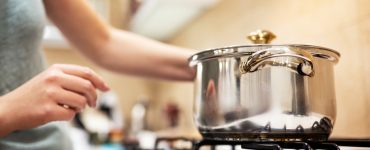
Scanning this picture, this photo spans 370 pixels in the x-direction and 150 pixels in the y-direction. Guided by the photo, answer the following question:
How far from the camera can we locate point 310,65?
44 centimetres

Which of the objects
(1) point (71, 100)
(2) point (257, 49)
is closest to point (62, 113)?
(1) point (71, 100)

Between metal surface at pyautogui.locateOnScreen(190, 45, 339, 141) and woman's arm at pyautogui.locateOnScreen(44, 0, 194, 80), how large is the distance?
0.27 m

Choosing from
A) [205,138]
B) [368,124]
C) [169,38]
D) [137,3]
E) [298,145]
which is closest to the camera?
[298,145]

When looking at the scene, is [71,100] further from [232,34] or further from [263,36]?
[232,34]

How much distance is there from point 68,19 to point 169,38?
1101 mm

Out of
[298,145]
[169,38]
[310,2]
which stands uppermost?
[169,38]

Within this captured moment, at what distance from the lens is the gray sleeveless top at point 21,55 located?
59 cm

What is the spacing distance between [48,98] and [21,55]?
0.47 feet

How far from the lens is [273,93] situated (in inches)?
18.2

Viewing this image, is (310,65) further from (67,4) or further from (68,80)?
(67,4)

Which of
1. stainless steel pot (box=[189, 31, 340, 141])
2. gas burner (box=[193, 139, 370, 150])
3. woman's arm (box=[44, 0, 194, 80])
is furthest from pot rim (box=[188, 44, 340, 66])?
woman's arm (box=[44, 0, 194, 80])

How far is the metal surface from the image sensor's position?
1.49 ft

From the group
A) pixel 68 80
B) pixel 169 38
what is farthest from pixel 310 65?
pixel 169 38

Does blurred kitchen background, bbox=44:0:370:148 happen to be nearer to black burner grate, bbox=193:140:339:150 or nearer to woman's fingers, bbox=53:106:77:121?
black burner grate, bbox=193:140:339:150
